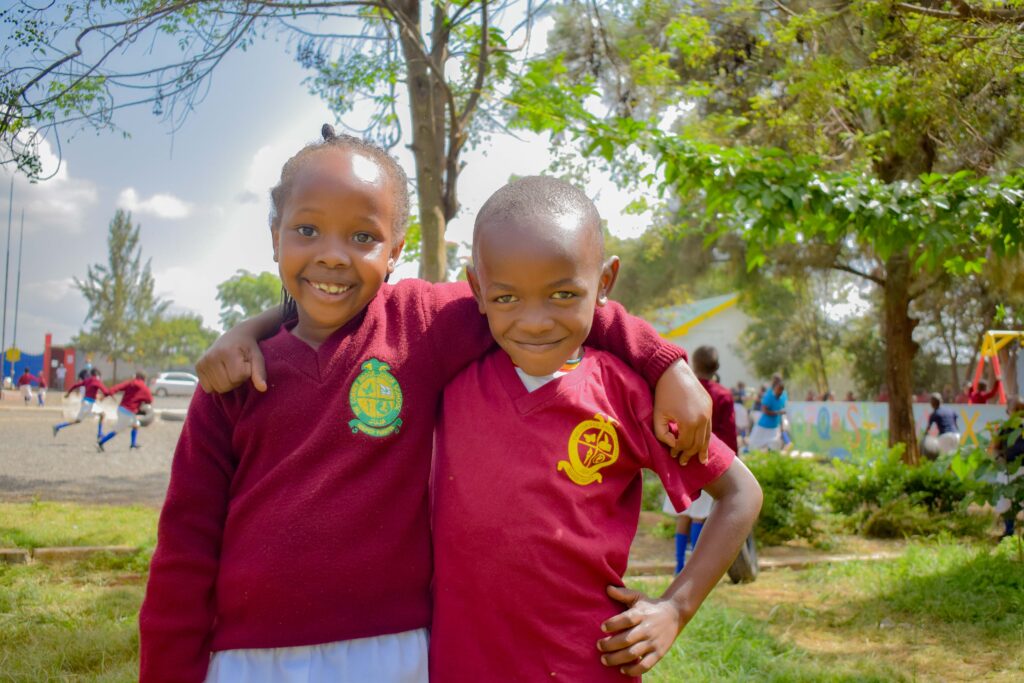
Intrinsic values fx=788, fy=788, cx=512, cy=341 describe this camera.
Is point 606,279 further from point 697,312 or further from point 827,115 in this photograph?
point 697,312

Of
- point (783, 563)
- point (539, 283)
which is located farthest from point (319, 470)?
point (783, 563)

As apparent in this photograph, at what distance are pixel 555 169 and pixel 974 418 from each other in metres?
8.31

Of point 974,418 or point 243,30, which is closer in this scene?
point 243,30

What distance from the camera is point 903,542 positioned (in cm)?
718

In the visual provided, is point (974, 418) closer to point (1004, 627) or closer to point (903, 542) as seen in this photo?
point (903, 542)

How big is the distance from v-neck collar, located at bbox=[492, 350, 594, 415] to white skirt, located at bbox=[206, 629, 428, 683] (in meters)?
0.50

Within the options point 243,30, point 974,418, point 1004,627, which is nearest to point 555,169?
point 243,30

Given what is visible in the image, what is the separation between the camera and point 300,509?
1.42 metres

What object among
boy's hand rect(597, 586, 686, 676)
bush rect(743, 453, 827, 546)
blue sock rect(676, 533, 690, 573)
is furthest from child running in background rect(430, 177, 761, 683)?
bush rect(743, 453, 827, 546)

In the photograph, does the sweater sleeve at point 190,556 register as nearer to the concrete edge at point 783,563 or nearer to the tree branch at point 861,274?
the concrete edge at point 783,563

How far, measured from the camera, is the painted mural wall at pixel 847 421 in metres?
12.8

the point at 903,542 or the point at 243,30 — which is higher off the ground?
the point at 243,30

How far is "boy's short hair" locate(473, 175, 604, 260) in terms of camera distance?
4.72ft

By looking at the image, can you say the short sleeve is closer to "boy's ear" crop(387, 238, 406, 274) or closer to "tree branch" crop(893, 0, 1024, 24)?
"boy's ear" crop(387, 238, 406, 274)
